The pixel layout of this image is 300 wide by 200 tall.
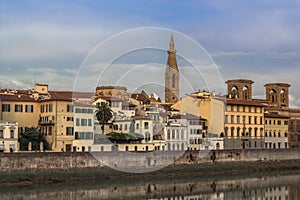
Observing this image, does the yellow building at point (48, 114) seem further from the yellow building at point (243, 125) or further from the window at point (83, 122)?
the yellow building at point (243, 125)

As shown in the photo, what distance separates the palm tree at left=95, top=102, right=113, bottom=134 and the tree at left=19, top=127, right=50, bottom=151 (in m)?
6.40

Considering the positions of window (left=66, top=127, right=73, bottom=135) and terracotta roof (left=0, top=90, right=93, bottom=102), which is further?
window (left=66, top=127, right=73, bottom=135)

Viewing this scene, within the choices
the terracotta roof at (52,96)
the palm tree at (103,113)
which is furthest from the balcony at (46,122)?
the palm tree at (103,113)

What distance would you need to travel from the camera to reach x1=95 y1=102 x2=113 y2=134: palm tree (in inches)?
2443

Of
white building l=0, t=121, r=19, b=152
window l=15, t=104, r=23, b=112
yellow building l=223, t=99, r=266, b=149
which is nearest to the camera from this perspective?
white building l=0, t=121, r=19, b=152

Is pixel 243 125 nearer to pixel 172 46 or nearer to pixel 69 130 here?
pixel 69 130

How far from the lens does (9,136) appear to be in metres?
60.0

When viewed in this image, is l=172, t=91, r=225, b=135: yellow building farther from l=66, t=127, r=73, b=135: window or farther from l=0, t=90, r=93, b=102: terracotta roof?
l=66, t=127, r=73, b=135: window

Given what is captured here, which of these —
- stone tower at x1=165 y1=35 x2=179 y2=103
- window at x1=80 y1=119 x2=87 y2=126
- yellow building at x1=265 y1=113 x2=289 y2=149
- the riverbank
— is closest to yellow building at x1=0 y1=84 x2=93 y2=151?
window at x1=80 y1=119 x2=87 y2=126

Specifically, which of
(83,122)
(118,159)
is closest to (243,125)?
(83,122)

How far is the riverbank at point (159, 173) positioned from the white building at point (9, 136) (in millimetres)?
10250

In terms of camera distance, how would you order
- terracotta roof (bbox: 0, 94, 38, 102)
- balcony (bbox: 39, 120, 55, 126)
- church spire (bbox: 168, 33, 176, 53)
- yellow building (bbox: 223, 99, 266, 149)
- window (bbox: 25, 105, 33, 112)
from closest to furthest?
church spire (bbox: 168, 33, 176, 53), terracotta roof (bbox: 0, 94, 38, 102), balcony (bbox: 39, 120, 55, 126), window (bbox: 25, 105, 33, 112), yellow building (bbox: 223, 99, 266, 149)

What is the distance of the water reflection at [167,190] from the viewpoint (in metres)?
42.8

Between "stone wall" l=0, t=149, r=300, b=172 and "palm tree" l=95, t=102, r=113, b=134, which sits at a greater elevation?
"palm tree" l=95, t=102, r=113, b=134
